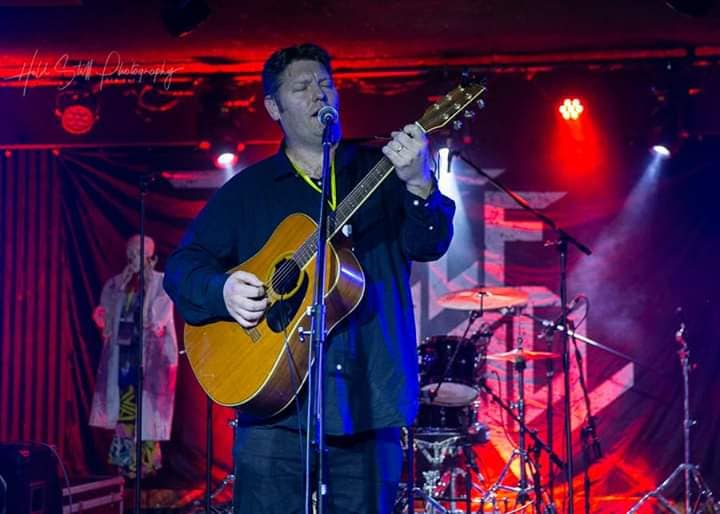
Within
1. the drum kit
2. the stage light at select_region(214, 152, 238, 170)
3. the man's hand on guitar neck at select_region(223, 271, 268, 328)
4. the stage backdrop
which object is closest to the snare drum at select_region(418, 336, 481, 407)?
the drum kit

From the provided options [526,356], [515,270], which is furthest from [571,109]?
[526,356]

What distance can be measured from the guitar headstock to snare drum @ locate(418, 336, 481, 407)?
17.2 ft

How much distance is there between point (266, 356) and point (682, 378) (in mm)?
A: 6904

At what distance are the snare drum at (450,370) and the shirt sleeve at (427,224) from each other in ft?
16.8

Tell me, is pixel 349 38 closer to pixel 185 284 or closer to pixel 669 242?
pixel 669 242

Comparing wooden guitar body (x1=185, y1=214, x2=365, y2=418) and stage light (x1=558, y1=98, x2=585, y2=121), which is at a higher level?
stage light (x1=558, y1=98, x2=585, y2=121)

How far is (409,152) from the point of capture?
3078 millimetres

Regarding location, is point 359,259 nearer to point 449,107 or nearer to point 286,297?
point 286,297

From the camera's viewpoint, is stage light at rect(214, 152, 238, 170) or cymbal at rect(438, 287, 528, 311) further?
stage light at rect(214, 152, 238, 170)

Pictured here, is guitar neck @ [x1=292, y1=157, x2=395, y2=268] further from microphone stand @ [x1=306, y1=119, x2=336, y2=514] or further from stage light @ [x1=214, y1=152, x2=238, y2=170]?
stage light @ [x1=214, y1=152, x2=238, y2=170]

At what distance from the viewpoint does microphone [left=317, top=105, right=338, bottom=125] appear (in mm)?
3297

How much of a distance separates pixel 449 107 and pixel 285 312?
90 centimetres

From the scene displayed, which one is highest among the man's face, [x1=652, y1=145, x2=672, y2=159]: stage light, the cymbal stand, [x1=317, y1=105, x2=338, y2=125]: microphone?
[x1=652, y1=145, x2=672, y2=159]: stage light

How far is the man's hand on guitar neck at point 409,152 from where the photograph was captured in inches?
121
